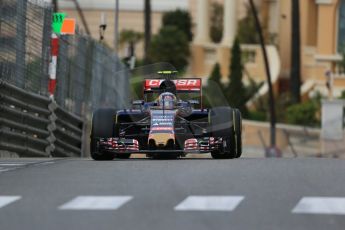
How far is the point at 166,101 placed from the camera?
A: 839 inches

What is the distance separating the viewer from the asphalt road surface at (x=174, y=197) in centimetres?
1203

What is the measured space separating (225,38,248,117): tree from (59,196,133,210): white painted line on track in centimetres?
5062

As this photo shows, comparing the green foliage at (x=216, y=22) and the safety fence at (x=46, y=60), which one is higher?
the green foliage at (x=216, y=22)

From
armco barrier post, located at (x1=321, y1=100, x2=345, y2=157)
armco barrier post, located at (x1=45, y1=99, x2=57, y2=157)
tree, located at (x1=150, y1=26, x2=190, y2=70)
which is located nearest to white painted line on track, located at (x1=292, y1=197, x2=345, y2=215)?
armco barrier post, located at (x1=45, y1=99, x2=57, y2=157)

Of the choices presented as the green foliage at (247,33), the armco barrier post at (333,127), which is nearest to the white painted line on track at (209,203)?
the armco barrier post at (333,127)

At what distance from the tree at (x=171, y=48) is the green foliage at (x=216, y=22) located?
608 centimetres

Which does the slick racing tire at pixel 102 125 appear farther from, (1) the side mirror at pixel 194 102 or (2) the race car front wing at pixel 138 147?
(1) the side mirror at pixel 194 102

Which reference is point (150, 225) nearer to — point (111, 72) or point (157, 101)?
point (157, 101)

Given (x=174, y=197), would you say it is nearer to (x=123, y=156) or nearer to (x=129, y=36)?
(x=123, y=156)

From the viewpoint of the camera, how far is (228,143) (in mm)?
21531

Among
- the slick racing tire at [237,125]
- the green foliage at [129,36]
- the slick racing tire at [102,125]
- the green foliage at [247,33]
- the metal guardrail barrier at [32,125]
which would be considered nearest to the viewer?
the slick racing tire at [102,125]

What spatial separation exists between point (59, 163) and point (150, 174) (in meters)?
3.14

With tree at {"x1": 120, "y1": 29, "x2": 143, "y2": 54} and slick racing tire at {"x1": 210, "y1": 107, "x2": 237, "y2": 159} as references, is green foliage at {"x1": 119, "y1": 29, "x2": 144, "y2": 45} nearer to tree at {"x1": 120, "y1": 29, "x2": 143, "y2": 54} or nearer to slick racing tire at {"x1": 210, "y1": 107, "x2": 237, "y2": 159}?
tree at {"x1": 120, "y1": 29, "x2": 143, "y2": 54}

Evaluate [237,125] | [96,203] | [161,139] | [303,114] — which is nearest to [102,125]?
[161,139]
